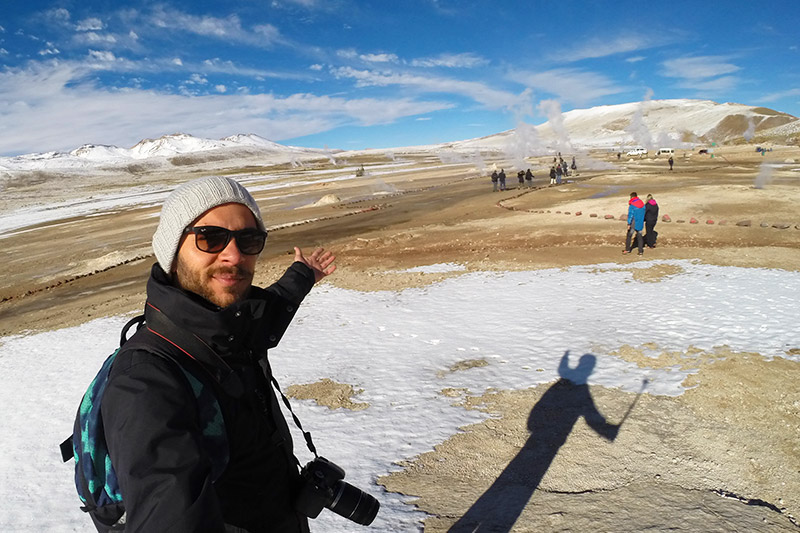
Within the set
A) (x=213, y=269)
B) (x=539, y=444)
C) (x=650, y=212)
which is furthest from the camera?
(x=650, y=212)

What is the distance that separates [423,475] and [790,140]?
319 ft

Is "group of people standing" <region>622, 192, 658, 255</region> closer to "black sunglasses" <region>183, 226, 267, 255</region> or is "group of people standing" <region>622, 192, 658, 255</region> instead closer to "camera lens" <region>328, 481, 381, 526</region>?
"camera lens" <region>328, 481, 381, 526</region>

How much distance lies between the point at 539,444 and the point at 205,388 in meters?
4.78

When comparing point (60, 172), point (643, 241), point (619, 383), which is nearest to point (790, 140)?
point (643, 241)

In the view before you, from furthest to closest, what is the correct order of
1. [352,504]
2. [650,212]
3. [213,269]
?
[650,212]
[352,504]
[213,269]

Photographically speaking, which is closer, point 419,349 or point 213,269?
point 213,269

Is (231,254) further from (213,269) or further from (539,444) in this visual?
(539,444)

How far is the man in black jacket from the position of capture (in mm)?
1427

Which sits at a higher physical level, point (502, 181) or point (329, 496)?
point (502, 181)

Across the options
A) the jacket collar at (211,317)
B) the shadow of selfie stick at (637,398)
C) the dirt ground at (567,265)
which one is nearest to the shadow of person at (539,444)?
the dirt ground at (567,265)

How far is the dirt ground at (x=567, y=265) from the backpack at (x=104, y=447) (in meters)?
3.29

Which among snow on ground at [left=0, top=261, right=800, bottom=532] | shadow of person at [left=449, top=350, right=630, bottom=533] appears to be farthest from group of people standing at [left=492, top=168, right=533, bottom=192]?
shadow of person at [left=449, top=350, right=630, bottom=533]

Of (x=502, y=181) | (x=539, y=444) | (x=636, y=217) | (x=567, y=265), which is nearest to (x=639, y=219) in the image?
(x=636, y=217)

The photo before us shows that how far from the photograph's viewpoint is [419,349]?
28.6 ft
